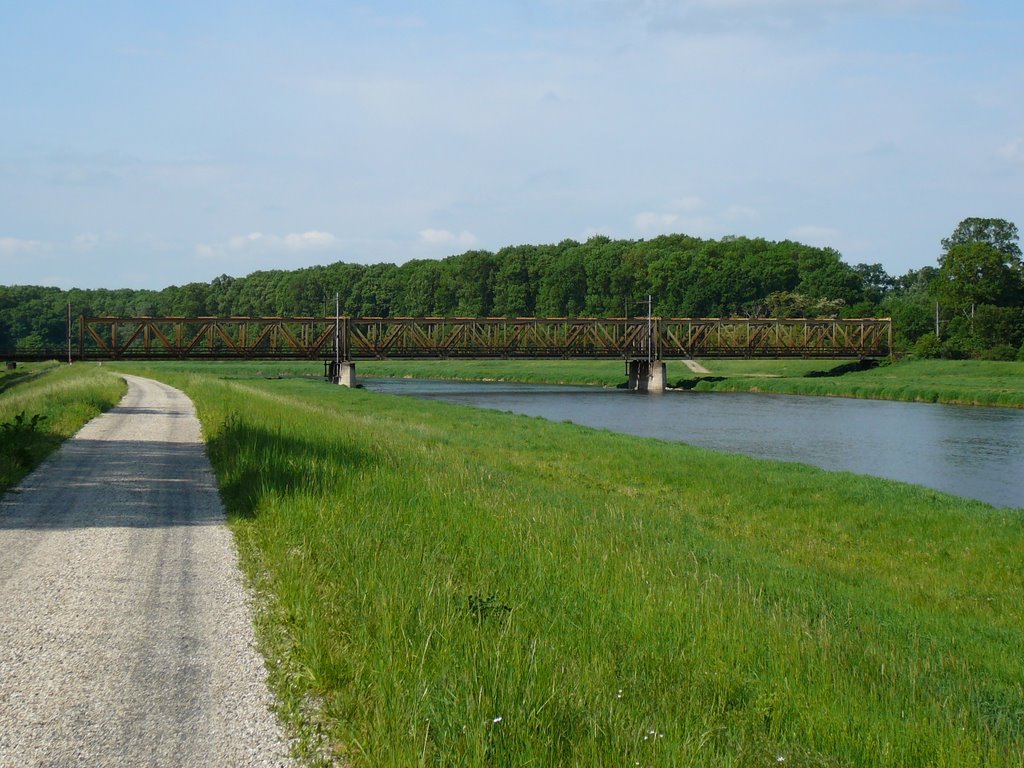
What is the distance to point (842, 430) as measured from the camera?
48.3 m

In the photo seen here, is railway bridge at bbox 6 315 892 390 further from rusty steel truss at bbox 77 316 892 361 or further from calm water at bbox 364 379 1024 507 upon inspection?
calm water at bbox 364 379 1024 507

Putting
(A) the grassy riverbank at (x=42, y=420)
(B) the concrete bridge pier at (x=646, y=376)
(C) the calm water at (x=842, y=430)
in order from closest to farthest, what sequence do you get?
(A) the grassy riverbank at (x=42, y=420)
(C) the calm water at (x=842, y=430)
(B) the concrete bridge pier at (x=646, y=376)

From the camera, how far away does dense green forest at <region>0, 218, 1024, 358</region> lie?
362 feet

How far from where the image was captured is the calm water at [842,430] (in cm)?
3253

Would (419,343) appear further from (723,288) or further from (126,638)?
(126,638)

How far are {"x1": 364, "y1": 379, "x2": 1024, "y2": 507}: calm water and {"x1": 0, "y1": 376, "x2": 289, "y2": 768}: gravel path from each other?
71.7ft

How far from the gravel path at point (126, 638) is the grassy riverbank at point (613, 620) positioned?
1.39 feet

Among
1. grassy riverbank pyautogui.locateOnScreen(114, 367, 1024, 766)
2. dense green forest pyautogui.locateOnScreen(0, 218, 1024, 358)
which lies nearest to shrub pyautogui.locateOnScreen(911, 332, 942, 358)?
dense green forest pyautogui.locateOnScreen(0, 218, 1024, 358)

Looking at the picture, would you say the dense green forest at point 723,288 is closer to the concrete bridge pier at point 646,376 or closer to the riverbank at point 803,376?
the riverbank at point 803,376

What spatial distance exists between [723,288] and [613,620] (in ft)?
500

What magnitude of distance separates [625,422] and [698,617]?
45508 mm

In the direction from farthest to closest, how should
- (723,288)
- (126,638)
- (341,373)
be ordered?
(723,288)
(341,373)
(126,638)

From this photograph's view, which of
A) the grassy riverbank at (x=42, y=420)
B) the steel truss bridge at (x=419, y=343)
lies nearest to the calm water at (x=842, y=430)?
the grassy riverbank at (x=42, y=420)

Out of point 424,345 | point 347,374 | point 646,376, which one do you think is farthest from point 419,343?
point 646,376
